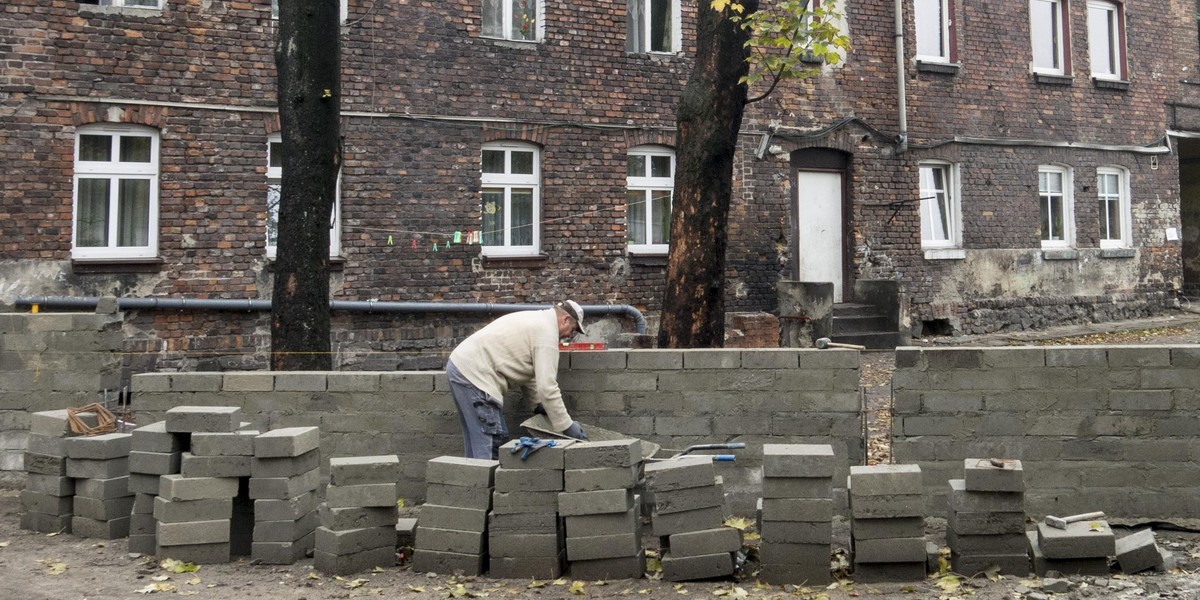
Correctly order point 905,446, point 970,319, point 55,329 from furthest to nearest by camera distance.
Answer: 1. point 970,319
2. point 55,329
3. point 905,446

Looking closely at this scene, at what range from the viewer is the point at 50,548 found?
7680mm

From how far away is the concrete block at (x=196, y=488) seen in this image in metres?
7.28

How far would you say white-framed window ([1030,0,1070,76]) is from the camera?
20.7 meters

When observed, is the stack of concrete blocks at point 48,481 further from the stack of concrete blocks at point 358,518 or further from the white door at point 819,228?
the white door at point 819,228

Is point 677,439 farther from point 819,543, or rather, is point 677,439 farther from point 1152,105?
point 1152,105

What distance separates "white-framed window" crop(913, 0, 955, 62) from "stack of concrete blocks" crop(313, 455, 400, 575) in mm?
15126

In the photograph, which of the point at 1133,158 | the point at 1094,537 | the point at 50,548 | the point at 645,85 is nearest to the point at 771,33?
the point at 645,85

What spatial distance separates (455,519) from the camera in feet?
23.2

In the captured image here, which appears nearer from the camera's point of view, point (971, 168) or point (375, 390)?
point (375, 390)

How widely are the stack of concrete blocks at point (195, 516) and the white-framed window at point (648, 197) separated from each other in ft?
33.8

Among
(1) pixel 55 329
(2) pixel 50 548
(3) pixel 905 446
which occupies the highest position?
(1) pixel 55 329

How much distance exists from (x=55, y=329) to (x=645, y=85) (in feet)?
32.1

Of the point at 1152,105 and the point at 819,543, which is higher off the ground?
the point at 1152,105

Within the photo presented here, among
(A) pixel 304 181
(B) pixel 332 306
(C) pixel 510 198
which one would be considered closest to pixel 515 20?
(C) pixel 510 198
